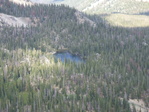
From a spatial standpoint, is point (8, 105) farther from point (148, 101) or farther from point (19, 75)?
point (148, 101)

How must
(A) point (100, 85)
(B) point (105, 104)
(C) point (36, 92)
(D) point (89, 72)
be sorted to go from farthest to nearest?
(D) point (89, 72) → (A) point (100, 85) → (C) point (36, 92) → (B) point (105, 104)

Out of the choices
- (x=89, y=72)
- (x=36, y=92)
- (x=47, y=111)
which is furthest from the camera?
(x=89, y=72)

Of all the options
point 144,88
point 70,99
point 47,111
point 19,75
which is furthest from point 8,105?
point 144,88

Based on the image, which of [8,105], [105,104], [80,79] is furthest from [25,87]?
[105,104]

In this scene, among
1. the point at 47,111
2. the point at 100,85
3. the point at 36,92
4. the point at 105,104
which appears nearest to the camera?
the point at 47,111

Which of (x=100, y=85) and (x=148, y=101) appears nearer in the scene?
(x=148, y=101)

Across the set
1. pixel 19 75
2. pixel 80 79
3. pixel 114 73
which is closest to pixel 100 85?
pixel 80 79

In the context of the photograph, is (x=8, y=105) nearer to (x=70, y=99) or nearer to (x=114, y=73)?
(x=70, y=99)

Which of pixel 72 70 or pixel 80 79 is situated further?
pixel 72 70
